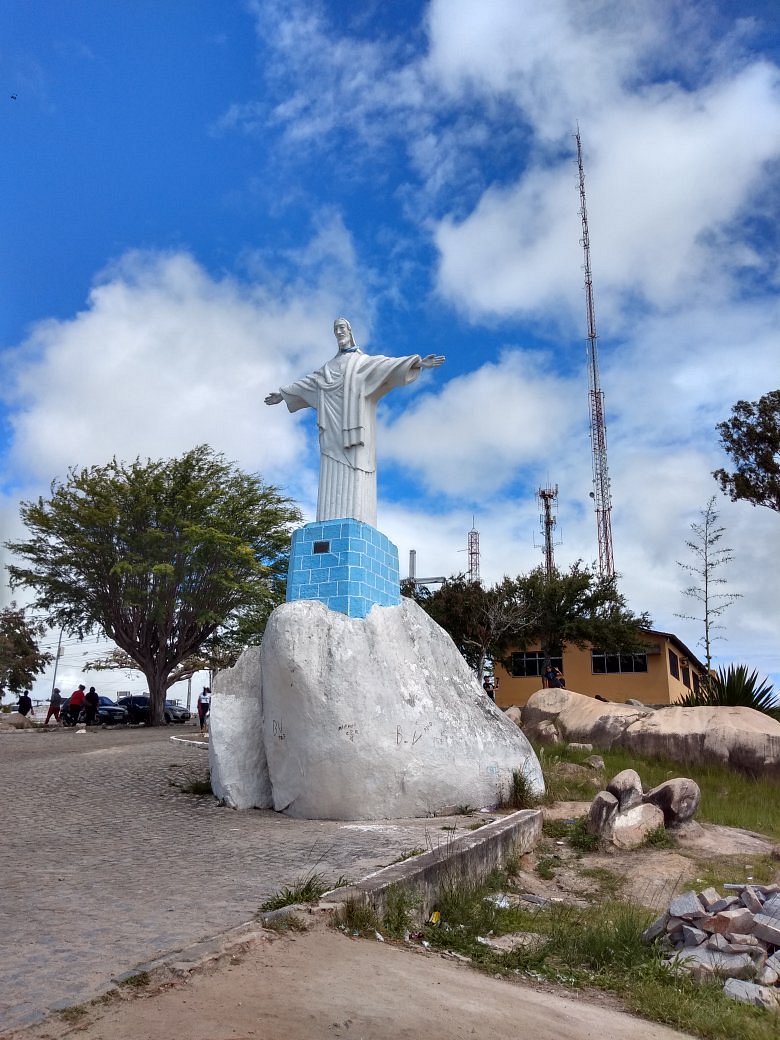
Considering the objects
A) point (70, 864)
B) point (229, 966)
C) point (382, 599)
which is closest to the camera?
point (229, 966)

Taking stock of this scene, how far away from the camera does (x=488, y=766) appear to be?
879cm

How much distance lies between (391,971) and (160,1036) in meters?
1.34

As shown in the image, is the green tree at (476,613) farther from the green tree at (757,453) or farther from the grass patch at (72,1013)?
the grass patch at (72,1013)

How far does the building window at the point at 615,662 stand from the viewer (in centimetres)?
3291

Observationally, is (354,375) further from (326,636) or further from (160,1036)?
(160,1036)

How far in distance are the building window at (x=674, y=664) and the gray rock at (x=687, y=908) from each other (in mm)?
30513

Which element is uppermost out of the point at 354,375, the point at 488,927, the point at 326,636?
the point at 354,375

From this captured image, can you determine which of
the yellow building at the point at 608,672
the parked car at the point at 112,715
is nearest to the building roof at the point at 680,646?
the yellow building at the point at 608,672

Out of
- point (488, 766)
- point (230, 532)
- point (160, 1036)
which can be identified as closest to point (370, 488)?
point (488, 766)

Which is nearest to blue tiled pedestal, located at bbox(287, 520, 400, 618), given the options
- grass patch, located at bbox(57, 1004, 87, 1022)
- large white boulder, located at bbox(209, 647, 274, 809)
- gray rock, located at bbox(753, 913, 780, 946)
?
large white boulder, located at bbox(209, 647, 274, 809)

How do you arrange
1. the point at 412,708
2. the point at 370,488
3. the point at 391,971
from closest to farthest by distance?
the point at 391,971
the point at 412,708
the point at 370,488

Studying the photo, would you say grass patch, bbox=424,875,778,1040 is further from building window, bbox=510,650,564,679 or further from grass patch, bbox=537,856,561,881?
building window, bbox=510,650,564,679

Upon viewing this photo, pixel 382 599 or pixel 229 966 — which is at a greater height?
pixel 382 599

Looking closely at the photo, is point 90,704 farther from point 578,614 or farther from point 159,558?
point 578,614
